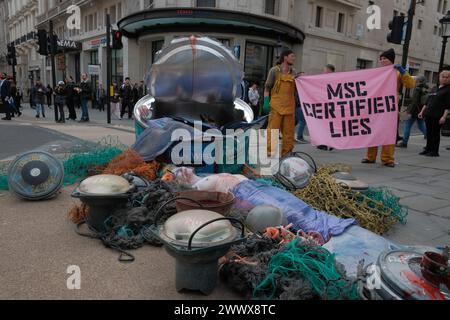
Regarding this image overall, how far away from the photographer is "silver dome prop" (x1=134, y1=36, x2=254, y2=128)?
651cm

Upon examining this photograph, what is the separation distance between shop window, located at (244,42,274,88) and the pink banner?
48.3 ft

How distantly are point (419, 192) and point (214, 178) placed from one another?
3.07 m

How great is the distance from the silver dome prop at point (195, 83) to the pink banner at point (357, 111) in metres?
1.40

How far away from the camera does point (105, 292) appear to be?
7.45ft

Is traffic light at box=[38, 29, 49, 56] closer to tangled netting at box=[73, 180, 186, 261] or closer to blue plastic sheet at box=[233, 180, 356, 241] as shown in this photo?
tangled netting at box=[73, 180, 186, 261]

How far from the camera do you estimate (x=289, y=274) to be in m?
2.25

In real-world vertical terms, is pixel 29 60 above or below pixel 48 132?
above

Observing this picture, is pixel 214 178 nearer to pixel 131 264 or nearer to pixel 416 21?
pixel 131 264

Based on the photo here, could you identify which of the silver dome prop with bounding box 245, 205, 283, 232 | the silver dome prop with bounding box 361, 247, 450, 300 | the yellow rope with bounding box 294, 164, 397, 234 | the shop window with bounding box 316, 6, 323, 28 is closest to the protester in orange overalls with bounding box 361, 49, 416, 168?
the yellow rope with bounding box 294, 164, 397, 234

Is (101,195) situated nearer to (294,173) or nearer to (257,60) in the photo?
(294,173)

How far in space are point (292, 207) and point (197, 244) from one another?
4.83 feet

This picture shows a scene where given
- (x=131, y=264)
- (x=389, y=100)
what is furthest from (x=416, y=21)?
(x=131, y=264)
